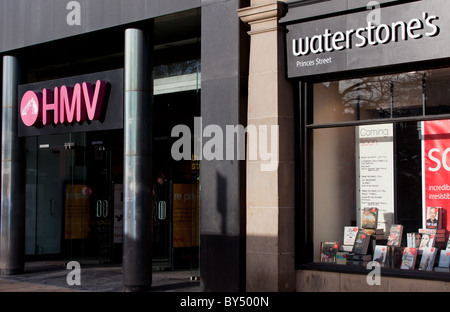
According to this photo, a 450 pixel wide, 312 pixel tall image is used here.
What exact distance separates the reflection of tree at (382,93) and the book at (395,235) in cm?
164

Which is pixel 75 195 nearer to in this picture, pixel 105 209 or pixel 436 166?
pixel 105 209

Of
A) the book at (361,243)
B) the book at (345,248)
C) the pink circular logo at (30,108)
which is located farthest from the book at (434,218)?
the pink circular logo at (30,108)

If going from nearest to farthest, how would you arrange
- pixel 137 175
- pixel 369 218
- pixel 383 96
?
pixel 383 96 → pixel 369 218 → pixel 137 175

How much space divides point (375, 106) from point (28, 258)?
10.7 meters

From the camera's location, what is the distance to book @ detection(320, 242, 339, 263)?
404 inches

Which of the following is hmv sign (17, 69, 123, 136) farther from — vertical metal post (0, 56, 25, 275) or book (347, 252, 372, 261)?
book (347, 252, 372, 261)

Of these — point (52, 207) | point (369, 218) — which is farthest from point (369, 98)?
point (52, 207)

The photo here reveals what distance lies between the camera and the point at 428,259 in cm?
926

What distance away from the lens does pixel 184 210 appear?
46.4 ft

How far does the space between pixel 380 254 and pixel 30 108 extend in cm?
783

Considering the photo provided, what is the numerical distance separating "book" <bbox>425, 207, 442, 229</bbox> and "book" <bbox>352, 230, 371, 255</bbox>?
967 mm

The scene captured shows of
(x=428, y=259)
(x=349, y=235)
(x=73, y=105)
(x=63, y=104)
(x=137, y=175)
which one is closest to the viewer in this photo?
(x=428, y=259)

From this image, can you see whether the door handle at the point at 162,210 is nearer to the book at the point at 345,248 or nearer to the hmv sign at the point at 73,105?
the hmv sign at the point at 73,105

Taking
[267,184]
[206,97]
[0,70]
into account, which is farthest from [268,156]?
[0,70]
